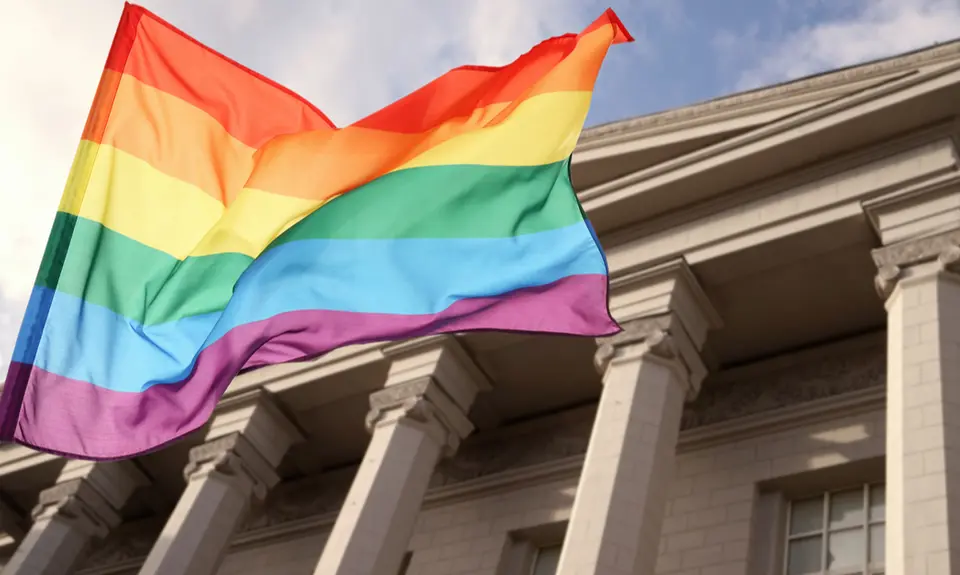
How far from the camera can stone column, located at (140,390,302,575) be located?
16484 mm

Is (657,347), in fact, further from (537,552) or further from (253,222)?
(253,222)

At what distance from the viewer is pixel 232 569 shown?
21125 mm

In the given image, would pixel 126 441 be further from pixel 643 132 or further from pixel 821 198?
pixel 643 132

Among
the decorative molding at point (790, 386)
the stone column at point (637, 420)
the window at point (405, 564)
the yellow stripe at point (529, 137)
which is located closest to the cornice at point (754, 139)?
the stone column at point (637, 420)

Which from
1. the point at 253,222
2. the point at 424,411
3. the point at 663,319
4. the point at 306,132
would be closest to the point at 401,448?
the point at 424,411

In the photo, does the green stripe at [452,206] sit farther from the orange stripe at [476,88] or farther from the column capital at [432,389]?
the column capital at [432,389]

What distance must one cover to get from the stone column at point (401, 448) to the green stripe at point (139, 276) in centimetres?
486

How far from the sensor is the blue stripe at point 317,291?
30.3 ft

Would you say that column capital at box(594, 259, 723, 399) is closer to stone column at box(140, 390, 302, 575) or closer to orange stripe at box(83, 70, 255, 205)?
orange stripe at box(83, 70, 255, 205)

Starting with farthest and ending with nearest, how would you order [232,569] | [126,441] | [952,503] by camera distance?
1. [232,569]
2. [952,503]
3. [126,441]

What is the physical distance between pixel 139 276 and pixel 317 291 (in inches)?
70.5

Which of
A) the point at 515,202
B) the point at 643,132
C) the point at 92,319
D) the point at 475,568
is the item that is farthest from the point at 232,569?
the point at 515,202

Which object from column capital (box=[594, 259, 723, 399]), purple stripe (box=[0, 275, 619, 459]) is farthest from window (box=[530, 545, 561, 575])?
purple stripe (box=[0, 275, 619, 459])

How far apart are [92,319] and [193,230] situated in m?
1.44
